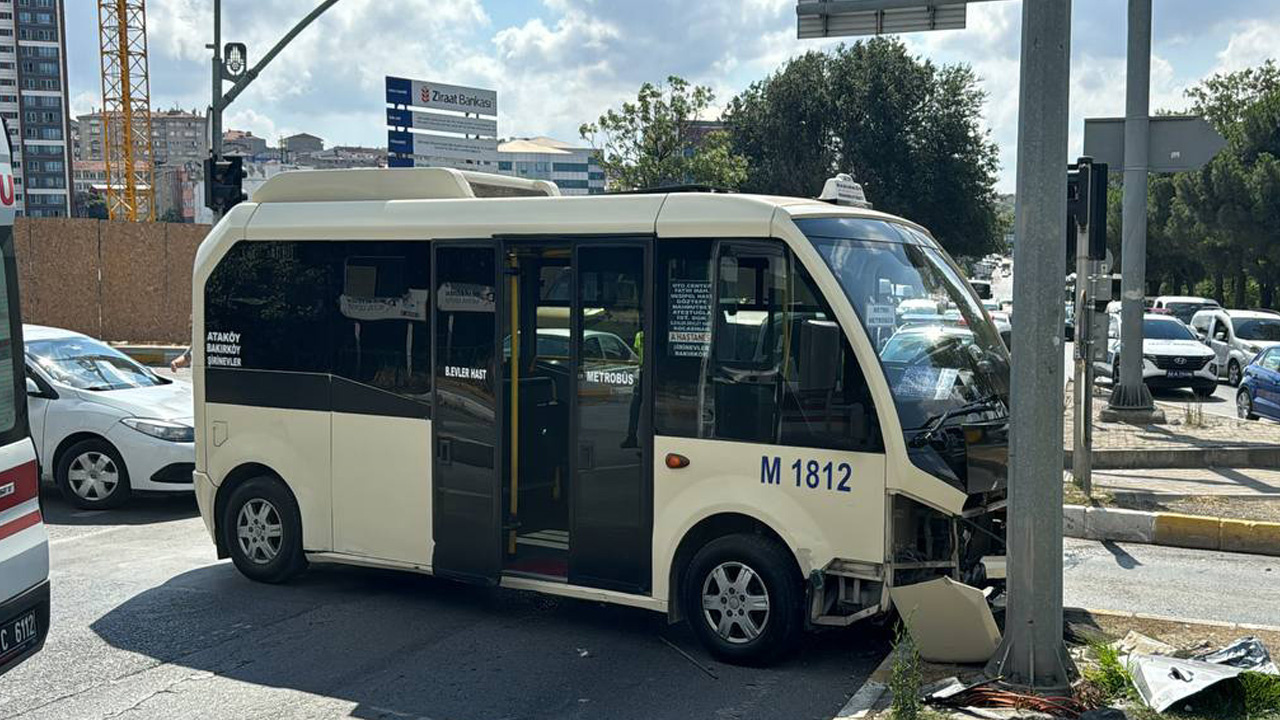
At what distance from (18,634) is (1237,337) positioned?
27.9 metres

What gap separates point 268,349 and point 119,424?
3689mm

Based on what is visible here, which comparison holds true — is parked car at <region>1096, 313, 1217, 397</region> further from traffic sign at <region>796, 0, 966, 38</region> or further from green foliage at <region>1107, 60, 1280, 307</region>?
green foliage at <region>1107, 60, 1280, 307</region>

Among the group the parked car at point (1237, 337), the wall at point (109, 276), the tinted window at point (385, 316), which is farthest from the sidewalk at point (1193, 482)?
the wall at point (109, 276)

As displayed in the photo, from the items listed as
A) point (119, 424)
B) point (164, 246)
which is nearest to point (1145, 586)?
point (119, 424)

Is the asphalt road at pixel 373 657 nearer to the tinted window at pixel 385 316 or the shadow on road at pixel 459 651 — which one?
the shadow on road at pixel 459 651

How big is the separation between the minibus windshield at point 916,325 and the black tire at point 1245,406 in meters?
14.5

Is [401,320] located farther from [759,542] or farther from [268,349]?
[759,542]

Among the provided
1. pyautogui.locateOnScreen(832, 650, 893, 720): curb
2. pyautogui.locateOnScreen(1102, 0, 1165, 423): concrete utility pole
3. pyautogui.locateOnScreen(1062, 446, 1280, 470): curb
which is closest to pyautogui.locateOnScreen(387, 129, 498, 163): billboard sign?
pyautogui.locateOnScreen(1102, 0, 1165, 423): concrete utility pole

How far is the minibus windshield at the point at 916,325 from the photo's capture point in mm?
6500

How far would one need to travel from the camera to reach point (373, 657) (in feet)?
23.0

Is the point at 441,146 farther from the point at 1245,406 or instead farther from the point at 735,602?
the point at 735,602

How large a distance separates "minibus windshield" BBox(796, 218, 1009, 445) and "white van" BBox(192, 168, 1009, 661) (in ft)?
0.07

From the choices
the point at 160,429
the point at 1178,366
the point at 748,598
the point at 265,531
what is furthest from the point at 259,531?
the point at 1178,366

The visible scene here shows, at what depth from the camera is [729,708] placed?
610cm
